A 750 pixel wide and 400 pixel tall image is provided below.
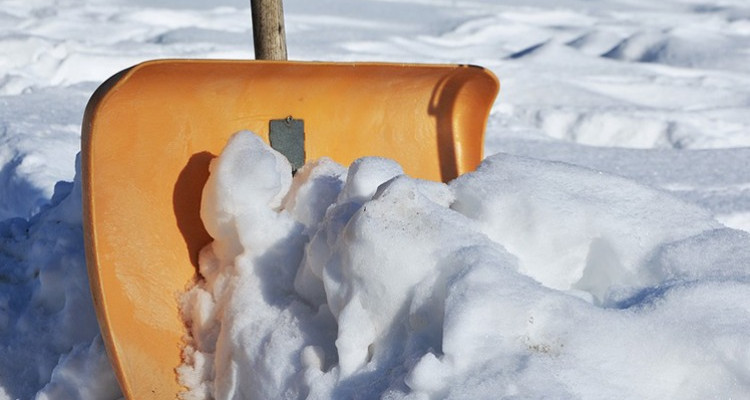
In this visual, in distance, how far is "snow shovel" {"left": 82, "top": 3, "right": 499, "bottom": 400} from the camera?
75.9 inches

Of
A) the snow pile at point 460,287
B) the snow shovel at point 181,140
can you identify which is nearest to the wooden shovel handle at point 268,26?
the snow shovel at point 181,140

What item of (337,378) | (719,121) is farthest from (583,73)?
(337,378)

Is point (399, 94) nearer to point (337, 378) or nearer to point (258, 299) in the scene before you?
point (258, 299)

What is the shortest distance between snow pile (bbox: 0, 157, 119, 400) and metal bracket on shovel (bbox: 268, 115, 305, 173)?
438mm

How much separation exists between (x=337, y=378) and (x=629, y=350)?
0.44m

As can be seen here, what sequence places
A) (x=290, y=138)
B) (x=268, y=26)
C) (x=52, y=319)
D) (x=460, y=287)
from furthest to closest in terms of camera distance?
(x=268, y=26) → (x=290, y=138) → (x=52, y=319) → (x=460, y=287)

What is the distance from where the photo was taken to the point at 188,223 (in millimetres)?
2100

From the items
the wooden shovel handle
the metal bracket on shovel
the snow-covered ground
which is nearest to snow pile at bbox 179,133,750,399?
the snow-covered ground

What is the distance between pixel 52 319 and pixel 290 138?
62 cm

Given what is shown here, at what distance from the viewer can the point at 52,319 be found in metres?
2.10

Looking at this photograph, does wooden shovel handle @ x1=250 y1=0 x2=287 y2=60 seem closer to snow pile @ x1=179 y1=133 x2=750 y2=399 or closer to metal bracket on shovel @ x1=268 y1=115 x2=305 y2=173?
metal bracket on shovel @ x1=268 y1=115 x2=305 y2=173

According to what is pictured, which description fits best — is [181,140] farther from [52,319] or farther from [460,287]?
[460,287]

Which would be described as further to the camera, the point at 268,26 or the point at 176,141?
the point at 268,26

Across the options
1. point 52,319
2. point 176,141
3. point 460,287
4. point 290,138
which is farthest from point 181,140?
point 460,287
